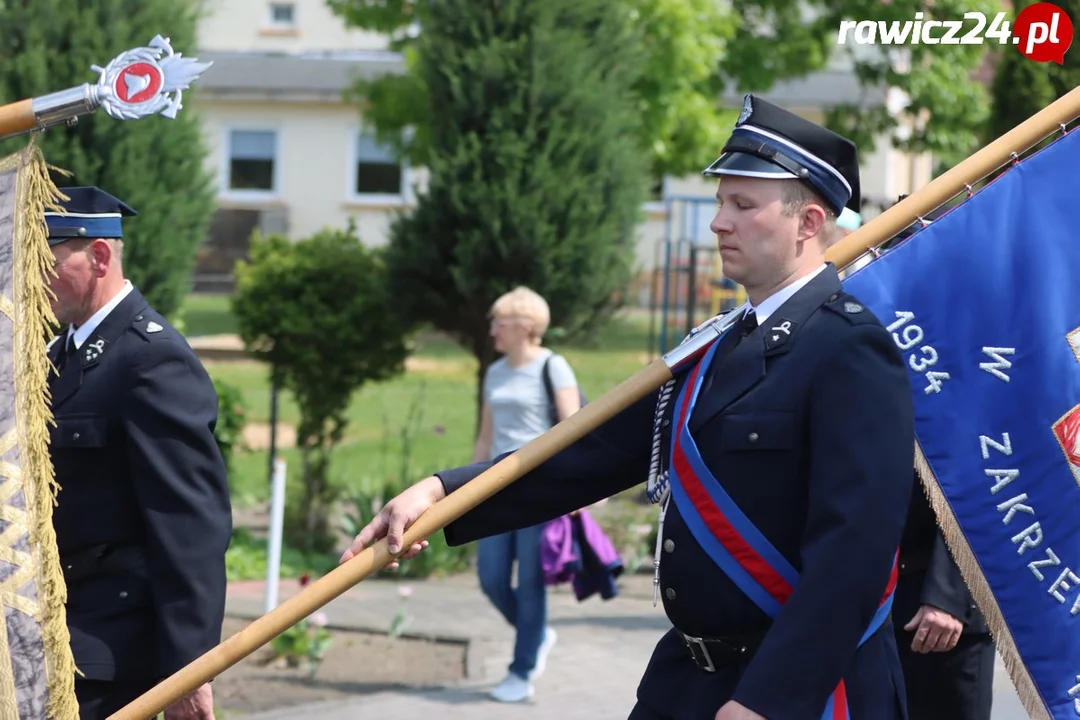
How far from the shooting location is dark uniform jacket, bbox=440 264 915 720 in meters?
2.76

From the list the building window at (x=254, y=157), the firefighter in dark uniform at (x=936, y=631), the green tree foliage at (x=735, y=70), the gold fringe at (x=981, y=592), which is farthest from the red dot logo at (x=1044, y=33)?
the building window at (x=254, y=157)

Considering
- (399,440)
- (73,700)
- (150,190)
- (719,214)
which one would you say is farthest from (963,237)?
(399,440)

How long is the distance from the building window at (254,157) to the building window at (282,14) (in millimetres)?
8933

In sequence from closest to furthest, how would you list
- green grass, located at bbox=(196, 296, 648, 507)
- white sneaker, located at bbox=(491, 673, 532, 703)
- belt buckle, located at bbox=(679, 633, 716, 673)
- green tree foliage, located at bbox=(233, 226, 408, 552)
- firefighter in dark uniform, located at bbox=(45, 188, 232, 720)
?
belt buckle, located at bbox=(679, 633, 716, 673) < firefighter in dark uniform, located at bbox=(45, 188, 232, 720) < white sneaker, located at bbox=(491, 673, 532, 703) < green tree foliage, located at bbox=(233, 226, 408, 552) < green grass, located at bbox=(196, 296, 648, 507)

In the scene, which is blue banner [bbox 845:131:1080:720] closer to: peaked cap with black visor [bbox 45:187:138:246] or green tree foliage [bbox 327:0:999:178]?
peaked cap with black visor [bbox 45:187:138:246]

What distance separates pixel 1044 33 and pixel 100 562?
8.51 m

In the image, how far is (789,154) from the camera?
9.93ft

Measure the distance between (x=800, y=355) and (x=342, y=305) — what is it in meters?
7.58

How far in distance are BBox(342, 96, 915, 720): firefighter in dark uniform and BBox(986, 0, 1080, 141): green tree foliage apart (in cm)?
846

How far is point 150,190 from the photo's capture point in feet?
28.9

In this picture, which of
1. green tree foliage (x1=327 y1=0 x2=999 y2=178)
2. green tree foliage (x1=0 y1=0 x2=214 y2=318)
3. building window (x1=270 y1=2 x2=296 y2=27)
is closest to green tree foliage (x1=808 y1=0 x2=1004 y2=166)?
green tree foliage (x1=327 y1=0 x2=999 y2=178)

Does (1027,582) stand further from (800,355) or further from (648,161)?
(648,161)

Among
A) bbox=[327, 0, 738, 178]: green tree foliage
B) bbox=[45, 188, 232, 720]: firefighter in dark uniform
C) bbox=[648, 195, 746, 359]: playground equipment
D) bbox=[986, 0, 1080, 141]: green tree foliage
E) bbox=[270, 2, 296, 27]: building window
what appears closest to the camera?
bbox=[45, 188, 232, 720]: firefighter in dark uniform

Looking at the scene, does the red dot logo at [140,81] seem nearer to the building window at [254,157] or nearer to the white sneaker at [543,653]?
the white sneaker at [543,653]
